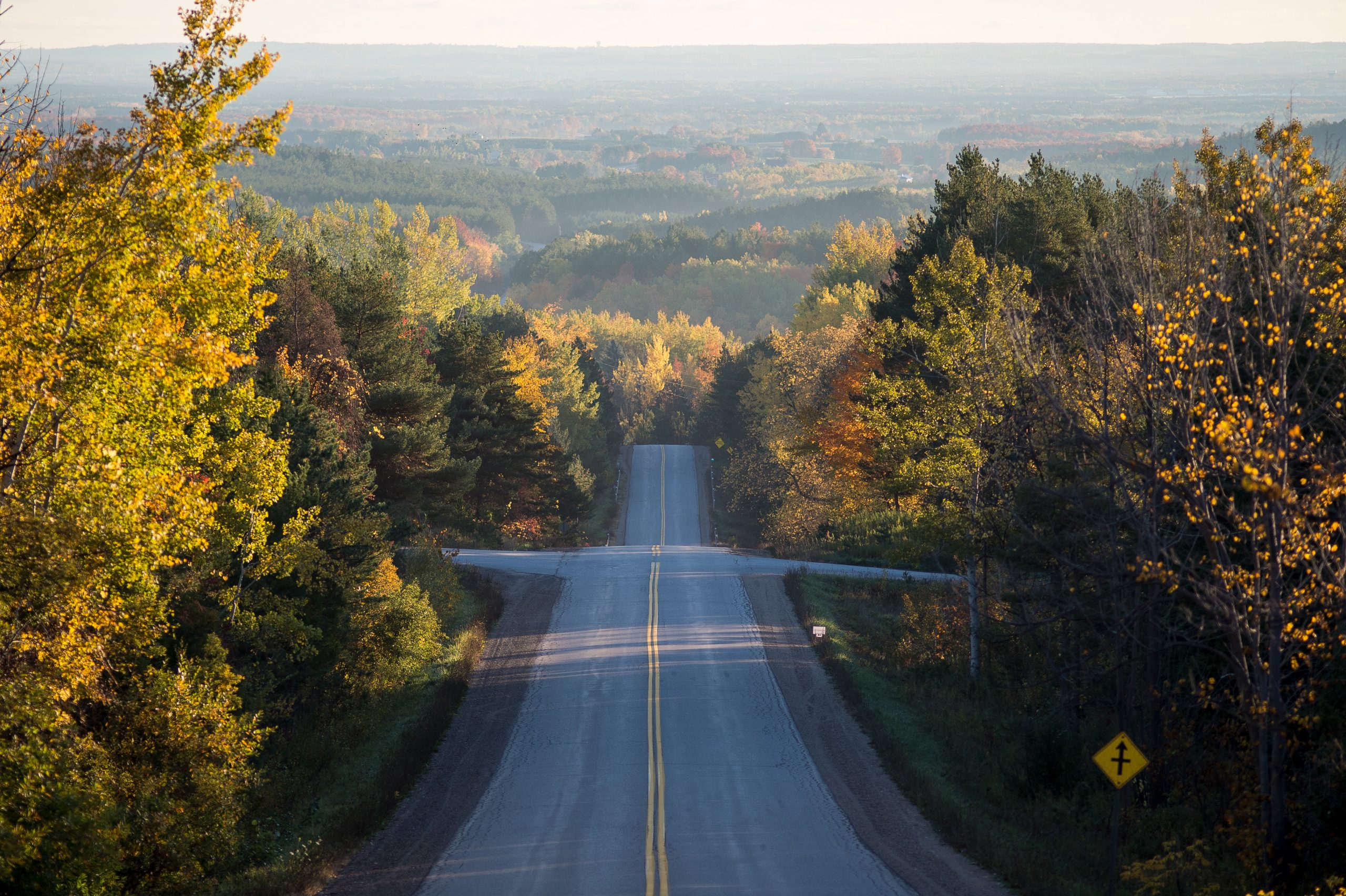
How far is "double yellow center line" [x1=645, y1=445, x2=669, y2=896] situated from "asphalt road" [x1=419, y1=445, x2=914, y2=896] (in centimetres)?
4

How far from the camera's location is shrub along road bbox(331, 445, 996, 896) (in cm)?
1706

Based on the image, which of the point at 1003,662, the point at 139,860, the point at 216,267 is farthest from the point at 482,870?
the point at 1003,662

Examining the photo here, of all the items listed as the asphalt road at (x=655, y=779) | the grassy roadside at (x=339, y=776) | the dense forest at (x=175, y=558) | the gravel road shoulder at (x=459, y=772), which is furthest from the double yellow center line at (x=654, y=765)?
the dense forest at (x=175, y=558)

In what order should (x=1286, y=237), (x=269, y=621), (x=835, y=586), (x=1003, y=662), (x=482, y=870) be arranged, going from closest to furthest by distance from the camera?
(x=1286, y=237) → (x=482, y=870) → (x=269, y=621) → (x=1003, y=662) → (x=835, y=586)

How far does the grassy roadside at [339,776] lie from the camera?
17.1m

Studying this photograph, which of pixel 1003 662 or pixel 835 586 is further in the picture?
pixel 835 586

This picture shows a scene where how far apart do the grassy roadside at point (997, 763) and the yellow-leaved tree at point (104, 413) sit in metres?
12.7

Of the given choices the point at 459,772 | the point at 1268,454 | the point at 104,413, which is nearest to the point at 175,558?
the point at 104,413

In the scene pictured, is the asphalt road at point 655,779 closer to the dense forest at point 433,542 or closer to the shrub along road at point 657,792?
the shrub along road at point 657,792

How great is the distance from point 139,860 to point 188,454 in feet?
18.9

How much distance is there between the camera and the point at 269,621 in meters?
22.0

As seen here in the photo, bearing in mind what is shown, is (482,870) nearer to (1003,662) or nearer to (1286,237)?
(1286,237)

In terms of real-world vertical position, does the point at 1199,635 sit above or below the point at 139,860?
above

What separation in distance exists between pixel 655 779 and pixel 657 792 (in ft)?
2.42
